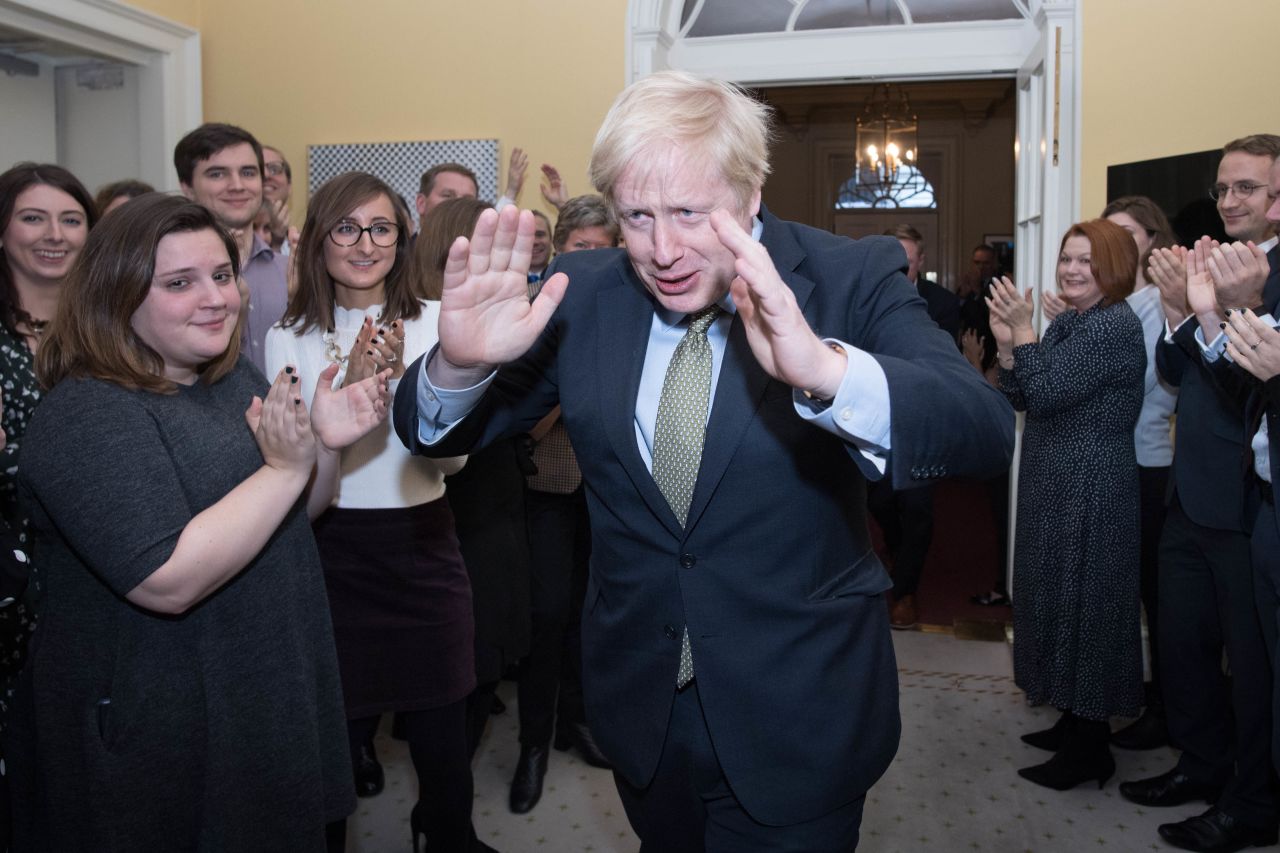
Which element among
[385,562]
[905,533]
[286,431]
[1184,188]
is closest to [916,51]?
[1184,188]

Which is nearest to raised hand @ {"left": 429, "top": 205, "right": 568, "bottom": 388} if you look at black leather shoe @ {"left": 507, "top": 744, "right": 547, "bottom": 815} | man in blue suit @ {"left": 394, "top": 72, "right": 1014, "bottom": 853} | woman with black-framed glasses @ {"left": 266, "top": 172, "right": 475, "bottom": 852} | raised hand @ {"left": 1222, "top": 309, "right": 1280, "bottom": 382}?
man in blue suit @ {"left": 394, "top": 72, "right": 1014, "bottom": 853}

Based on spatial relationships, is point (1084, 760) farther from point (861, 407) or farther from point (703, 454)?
point (861, 407)

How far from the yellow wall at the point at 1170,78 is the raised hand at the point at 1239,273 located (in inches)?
95.7

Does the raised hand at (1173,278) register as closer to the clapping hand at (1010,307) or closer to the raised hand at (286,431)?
the clapping hand at (1010,307)

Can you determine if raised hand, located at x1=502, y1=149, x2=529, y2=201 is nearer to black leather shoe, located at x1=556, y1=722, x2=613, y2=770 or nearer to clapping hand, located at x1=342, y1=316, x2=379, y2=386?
black leather shoe, located at x1=556, y1=722, x2=613, y2=770

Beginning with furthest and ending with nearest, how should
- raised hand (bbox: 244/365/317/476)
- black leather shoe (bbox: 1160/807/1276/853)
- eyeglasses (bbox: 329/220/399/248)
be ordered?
black leather shoe (bbox: 1160/807/1276/853) → eyeglasses (bbox: 329/220/399/248) → raised hand (bbox: 244/365/317/476)

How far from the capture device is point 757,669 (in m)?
1.52

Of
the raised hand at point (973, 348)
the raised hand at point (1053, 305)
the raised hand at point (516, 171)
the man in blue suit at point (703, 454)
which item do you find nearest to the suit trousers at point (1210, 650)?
the raised hand at point (1053, 305)

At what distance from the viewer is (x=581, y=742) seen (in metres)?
3.52

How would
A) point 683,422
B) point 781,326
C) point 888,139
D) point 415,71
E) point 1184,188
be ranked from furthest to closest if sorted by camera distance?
point 888,139
point 415,71
point 1184,188
point 683,422
point 781,326

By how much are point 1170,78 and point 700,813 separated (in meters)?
4.33

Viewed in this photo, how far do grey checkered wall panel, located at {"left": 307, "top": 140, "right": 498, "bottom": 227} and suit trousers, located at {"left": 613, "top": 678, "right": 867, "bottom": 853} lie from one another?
429 cm

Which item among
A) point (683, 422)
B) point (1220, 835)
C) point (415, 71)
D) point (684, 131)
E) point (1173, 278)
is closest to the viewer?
point (684, 131)

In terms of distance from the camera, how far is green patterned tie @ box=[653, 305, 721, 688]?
152 centimetres
